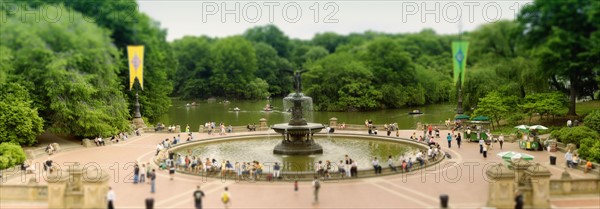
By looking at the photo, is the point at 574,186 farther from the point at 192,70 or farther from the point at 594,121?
the point at 192,70

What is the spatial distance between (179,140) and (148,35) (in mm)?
14446

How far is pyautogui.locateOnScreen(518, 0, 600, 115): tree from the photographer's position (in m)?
29.4

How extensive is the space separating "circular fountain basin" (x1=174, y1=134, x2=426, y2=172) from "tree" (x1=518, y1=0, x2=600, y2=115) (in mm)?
10876

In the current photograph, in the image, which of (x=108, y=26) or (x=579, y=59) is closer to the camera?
(x=108, y=26)

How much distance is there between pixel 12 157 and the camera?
3378 centimetres

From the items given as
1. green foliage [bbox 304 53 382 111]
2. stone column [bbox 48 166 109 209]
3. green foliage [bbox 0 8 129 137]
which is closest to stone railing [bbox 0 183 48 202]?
stone column [bbox 48 166 109 209]

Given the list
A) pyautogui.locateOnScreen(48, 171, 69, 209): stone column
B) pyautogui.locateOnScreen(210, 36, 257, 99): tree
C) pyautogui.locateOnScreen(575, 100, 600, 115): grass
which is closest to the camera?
pyautogui.locateOnScreen(48, 171, 69, 209): stone column

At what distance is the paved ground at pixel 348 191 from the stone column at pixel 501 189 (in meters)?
0.77

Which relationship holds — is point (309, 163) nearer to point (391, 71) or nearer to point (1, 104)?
point (1, 104)

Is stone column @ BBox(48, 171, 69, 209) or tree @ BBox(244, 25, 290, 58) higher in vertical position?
tree @ BBox(244, 25, 290, 58)

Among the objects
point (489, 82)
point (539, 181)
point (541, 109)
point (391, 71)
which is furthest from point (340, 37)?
point (539, 181)

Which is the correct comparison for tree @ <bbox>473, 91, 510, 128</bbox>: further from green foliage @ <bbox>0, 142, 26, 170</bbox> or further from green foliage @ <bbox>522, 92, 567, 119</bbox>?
green foliage @ <bbox>0, 142, 26, 170</bbox>

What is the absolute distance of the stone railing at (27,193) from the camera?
83.4 ft

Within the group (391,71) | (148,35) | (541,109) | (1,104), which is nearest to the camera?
(148,35)
